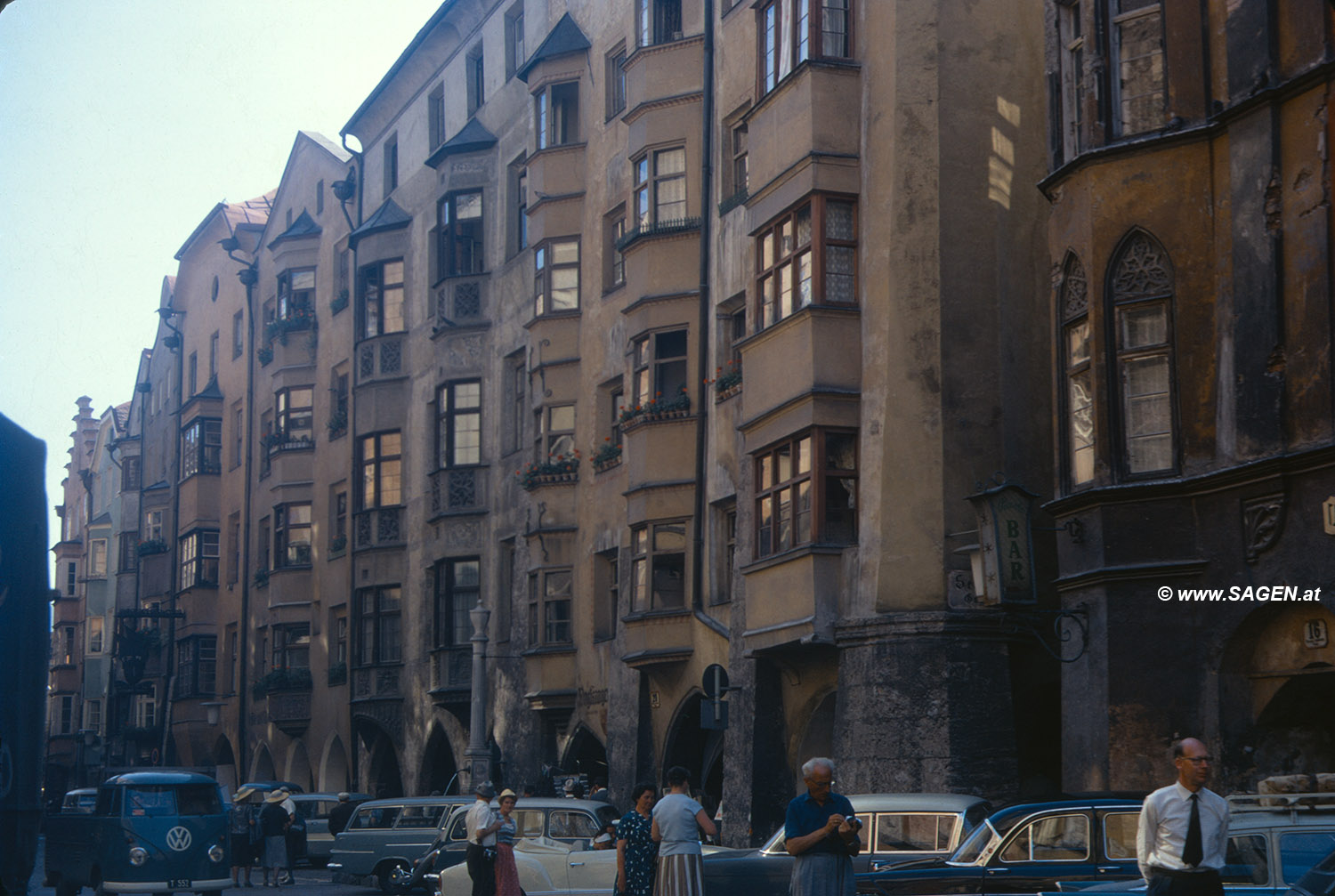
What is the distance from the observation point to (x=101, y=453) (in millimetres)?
84438

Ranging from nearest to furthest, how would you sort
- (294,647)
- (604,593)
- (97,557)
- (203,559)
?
(604,593), (294,647), (203,559), (97,557)

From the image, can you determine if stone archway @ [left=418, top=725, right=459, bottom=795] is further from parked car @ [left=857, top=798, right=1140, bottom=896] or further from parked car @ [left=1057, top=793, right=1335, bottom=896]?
parked car @ [left=1057, top=793, right=1335, bottom=896]

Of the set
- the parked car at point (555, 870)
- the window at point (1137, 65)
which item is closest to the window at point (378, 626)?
the parked car at point (555, 870)

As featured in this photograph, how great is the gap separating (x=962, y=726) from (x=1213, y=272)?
6.71m

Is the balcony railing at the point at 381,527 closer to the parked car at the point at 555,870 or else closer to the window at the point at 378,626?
the window at the point at 378,626

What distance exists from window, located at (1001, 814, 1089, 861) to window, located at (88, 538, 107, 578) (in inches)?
2788

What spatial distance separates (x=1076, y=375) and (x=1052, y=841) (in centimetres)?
742

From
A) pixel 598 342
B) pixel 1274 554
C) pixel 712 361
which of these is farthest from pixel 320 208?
pixel 1274 554

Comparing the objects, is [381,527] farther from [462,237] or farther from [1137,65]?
[1137,65]

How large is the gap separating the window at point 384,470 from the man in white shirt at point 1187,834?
116 ft

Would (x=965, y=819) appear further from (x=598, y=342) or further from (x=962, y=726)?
(x=598, y=342)

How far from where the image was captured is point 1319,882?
9.79 metres

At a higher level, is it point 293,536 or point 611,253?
point 611,253

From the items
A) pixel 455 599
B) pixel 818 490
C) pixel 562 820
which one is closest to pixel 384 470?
pixel 455 599
